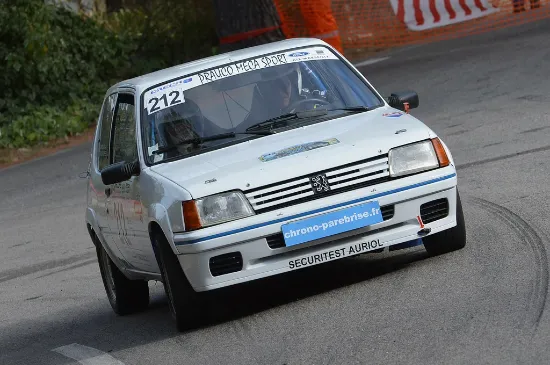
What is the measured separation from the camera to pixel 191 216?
7.41 metres

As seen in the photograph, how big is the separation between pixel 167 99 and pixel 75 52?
55.2ft

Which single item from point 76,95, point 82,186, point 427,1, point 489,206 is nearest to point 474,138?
point 489,206

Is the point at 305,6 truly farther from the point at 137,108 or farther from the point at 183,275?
the point at 183,275

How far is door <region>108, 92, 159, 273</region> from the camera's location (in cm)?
823

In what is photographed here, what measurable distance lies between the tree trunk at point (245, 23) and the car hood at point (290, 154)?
569 inches

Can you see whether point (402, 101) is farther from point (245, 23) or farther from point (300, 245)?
point (245, 23)

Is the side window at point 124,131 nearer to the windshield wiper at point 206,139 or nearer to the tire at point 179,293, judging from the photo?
the windshield wiper at point 206,139

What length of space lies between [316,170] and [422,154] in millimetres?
686

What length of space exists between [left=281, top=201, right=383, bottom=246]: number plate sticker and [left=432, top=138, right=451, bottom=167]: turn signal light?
552 mm

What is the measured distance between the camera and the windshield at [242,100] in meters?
8.39

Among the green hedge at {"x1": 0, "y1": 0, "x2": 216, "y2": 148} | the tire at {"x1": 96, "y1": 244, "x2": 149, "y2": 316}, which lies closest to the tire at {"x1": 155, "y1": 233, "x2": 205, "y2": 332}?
the tire at {"x1": 96, "y1": 244, "x2": 149, "y2": 316}

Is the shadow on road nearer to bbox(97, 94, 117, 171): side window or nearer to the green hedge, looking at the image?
bbox(97, 94, 117, 171): side window

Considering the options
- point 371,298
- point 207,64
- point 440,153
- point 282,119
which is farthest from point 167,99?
point 371,298

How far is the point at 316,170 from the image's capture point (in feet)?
24.6
